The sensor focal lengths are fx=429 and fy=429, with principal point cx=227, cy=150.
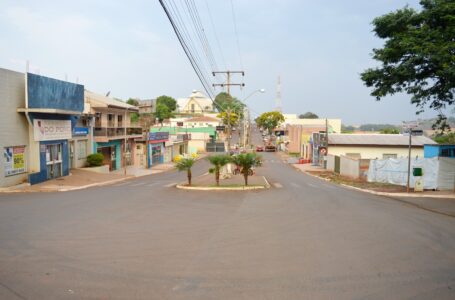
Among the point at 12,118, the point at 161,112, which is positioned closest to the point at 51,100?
the point at 12,118

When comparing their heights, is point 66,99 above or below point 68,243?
above

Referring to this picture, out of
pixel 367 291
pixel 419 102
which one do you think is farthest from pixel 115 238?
pixel 419 102

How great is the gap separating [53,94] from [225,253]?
24.3 m

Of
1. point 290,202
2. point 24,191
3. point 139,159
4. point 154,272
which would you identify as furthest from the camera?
point 139,159

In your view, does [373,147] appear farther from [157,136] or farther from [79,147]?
[79,147]

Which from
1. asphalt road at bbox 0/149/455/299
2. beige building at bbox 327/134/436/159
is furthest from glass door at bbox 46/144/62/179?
beige building at bbox 327/134/436/159

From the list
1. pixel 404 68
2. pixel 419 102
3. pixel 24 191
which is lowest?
pixel 24 191

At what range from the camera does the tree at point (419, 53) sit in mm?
18797

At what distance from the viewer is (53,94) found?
29328 millimetres

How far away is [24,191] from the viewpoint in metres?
24.0

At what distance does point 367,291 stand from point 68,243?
21.7 ft

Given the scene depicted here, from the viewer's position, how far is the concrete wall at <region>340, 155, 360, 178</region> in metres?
34.8

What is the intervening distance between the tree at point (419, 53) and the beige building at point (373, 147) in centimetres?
2769

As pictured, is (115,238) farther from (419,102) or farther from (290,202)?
(419,102)
